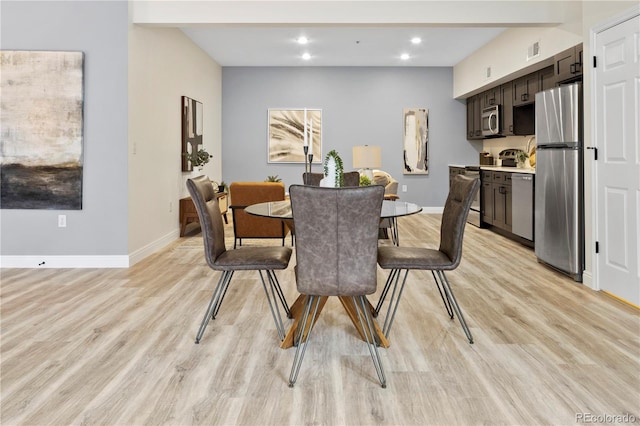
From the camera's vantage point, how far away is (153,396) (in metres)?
1.92

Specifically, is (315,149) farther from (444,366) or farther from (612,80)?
(444,366)

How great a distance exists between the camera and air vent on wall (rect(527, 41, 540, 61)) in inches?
198

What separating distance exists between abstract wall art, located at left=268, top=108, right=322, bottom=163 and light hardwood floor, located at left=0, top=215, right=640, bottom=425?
504 centimetres

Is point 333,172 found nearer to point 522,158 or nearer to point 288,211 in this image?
point 288,211

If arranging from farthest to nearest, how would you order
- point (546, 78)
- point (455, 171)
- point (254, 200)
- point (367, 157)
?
point (455, 171) < point (546, 78) < point (254, 200) < point (367, 157)

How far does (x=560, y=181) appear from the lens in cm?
404

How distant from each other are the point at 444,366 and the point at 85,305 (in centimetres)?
243

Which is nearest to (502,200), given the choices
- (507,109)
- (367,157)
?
(507,109)

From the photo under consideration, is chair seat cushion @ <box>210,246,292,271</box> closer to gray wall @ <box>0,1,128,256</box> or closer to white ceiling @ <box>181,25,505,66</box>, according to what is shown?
gray wall @ <box>0,1,128,256</box>

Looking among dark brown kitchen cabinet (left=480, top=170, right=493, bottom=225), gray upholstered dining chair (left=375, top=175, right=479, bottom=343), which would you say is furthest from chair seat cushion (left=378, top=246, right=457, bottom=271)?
dark brown kitchen cabinet (left=480, top=170, right=493, bottom=225)

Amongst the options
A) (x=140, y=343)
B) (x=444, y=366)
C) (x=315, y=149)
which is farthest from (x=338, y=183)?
(x=315, y=149)

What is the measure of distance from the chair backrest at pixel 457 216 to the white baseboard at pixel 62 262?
3100mm

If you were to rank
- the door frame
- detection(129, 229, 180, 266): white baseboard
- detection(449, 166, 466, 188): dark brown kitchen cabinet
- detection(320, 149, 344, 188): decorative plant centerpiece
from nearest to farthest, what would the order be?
1. detection(320, 149, 344, 188): decorative plant centerpiece
2. the door frame
3. detection(129, 229, 180, 266): white baseboard
4. detection(449, 166, 466, 188): dark brown kitchen cabinet

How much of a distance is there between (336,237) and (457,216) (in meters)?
0.82
